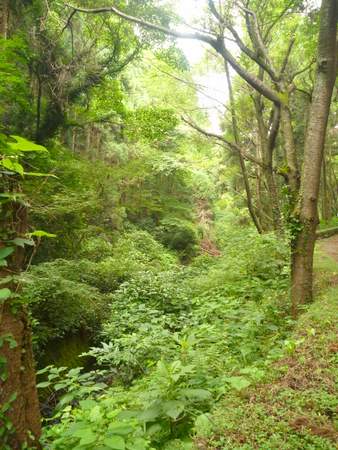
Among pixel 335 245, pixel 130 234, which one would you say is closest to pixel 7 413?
pixel 335 245

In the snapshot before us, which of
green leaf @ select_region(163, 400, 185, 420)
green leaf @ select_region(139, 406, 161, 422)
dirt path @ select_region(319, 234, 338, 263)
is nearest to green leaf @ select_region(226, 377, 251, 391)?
green leaf @ select_region(163, 400, 185, 420)

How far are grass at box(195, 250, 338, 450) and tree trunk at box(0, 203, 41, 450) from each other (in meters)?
1.14

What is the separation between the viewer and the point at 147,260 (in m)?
13.3

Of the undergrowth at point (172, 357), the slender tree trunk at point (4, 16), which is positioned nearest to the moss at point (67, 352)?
the undergrowth at point (172, 357)

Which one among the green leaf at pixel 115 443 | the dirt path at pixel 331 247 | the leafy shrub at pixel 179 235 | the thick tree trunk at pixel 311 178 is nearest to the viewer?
the green leaf at pixel 115 443

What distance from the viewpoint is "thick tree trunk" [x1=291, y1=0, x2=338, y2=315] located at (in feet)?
17.3

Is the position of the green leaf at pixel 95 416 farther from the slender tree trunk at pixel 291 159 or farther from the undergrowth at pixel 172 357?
the slender tree trunk at pixel 291 159

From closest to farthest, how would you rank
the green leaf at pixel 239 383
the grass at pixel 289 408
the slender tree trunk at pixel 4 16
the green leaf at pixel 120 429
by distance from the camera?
the green leaf at pixel 120 429 → the grass at pixel 289 408 → the green leaf at pixel 239 383 → the slender tree trunk at pixel 4 16

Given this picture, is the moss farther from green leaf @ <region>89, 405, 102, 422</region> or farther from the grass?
green leaf @ <region>89, 405, 102, 422</region>

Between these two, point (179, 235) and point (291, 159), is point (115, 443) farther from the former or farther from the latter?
point (179, 235)

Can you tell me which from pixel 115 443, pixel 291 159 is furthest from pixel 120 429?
pixel 291 159

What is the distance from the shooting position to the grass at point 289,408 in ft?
7.45

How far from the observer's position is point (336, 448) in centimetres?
211

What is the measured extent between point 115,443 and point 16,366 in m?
0.78
